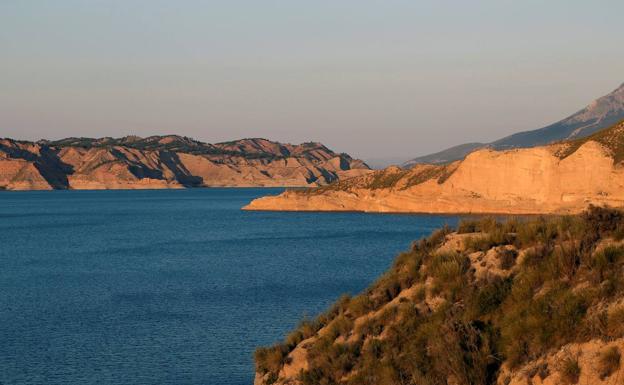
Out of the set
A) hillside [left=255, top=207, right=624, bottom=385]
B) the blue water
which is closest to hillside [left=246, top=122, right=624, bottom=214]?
the blue water

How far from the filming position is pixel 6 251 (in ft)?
199

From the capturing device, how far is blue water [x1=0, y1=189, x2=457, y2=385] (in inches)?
874

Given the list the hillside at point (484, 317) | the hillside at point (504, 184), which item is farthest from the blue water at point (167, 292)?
the hillside at point (504, 184)

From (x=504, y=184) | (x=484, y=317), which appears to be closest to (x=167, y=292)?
(x=484, y=317)

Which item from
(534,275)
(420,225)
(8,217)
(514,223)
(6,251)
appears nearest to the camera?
(534,275)

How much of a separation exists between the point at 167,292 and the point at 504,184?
52674mm

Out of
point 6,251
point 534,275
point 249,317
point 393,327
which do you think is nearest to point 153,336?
point 249,317

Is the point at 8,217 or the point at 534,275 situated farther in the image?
the point at 8,217

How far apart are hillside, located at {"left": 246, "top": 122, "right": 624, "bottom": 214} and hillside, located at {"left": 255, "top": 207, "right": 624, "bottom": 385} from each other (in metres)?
56.4

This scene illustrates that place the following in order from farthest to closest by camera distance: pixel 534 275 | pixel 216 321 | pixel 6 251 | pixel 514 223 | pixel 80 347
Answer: pixel 6 251 → pixel 216 321 → pixel 80 347 → pixel 514 223 → pixel 534 275

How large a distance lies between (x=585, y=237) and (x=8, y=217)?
106 meters

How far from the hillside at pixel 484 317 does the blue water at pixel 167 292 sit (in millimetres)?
6496

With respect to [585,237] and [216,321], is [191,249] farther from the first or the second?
[585,237]

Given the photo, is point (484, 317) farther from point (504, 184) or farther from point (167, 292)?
point (504, 184)
